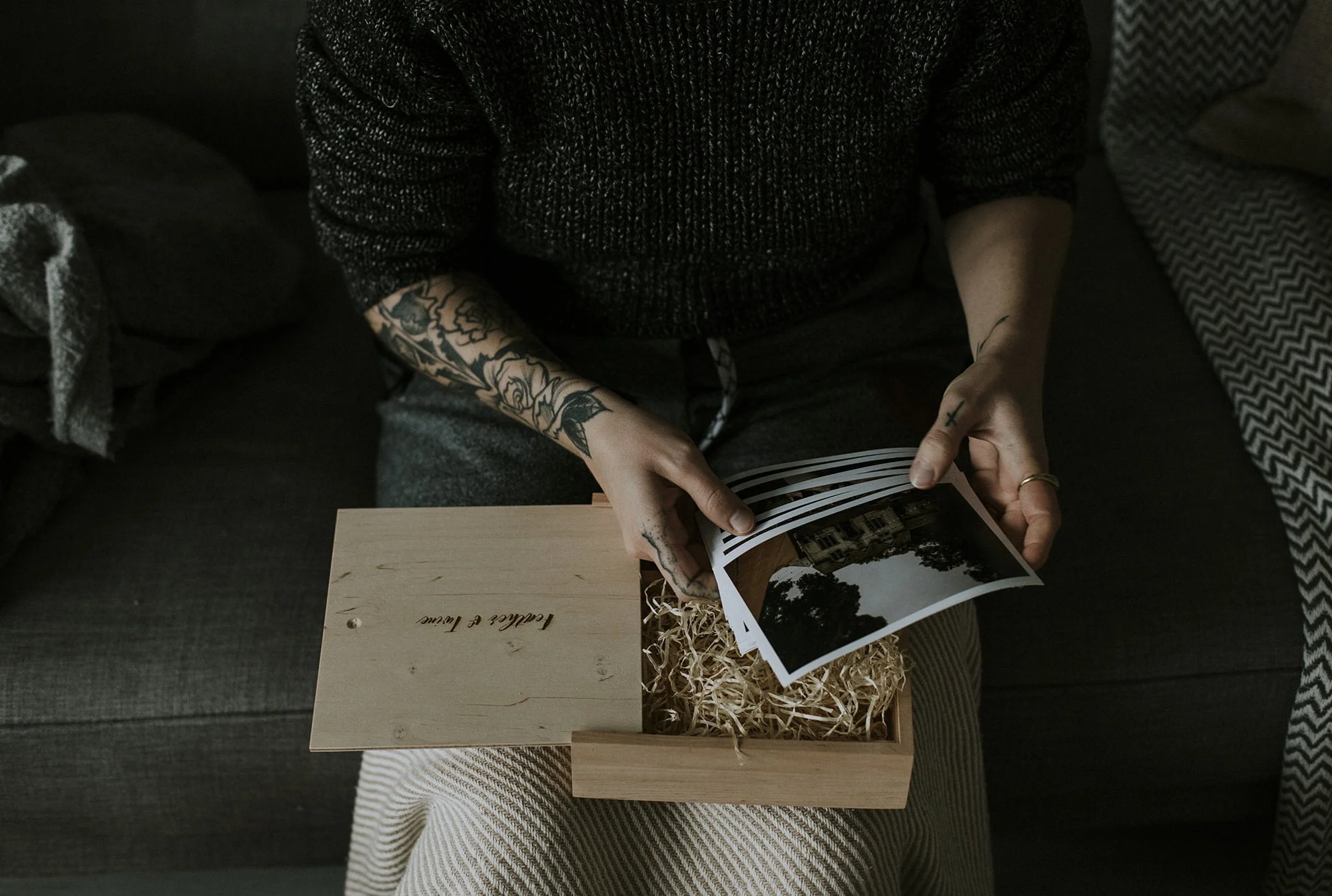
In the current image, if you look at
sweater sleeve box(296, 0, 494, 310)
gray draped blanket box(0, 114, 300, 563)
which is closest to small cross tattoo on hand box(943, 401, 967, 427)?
sweater sleeve box(296, 0, 494, 310)

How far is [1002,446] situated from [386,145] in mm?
569

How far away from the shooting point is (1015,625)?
3.31 ft

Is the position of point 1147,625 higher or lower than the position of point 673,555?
lower

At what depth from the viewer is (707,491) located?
72 centimetres

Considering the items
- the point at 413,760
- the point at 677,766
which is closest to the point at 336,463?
the point at 413,760

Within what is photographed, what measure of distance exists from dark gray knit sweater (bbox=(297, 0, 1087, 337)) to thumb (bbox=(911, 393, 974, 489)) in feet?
0.78

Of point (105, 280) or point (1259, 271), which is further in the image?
point (1259, 271)

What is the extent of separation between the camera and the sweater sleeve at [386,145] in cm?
79

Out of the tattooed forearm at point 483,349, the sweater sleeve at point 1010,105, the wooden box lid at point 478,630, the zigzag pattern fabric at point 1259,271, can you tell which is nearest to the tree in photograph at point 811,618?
the wooden box lid at point 478,630

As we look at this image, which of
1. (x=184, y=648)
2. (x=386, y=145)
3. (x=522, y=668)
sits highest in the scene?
(x=386, y=145)

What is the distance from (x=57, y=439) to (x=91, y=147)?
1.26 ft

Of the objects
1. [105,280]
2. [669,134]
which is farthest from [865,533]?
[105,280]

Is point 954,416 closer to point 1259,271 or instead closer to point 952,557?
point 952,557

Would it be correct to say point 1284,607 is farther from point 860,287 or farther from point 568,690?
point 568,690
